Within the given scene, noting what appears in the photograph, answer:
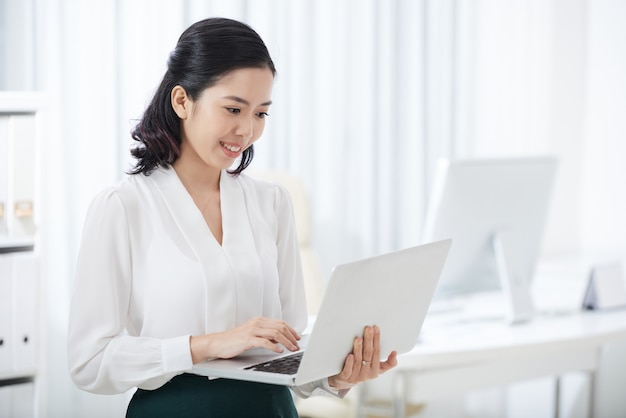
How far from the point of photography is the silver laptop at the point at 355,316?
132cm

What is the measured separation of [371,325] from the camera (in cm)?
145

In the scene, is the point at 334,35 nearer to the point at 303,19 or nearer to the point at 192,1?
the point at 303,19

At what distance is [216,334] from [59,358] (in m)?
1.65

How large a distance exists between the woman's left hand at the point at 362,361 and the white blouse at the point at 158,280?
8cm

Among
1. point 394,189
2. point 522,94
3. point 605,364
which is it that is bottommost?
point 605,364

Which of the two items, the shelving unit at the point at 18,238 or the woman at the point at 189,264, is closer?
the woman at the point at 189,264

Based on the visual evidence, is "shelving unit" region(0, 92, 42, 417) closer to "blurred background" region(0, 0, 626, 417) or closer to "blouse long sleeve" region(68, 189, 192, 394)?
"blurred background" region(0, 0, 626, 417)

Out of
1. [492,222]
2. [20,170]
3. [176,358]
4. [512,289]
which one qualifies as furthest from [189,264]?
[512,289]

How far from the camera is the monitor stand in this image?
2732 mm

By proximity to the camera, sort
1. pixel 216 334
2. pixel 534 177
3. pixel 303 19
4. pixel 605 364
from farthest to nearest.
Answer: pixel 605 364
pixel 303 19
pixel 534 177
pixel 216 334

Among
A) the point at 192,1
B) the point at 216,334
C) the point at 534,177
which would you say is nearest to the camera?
the point at 216,334

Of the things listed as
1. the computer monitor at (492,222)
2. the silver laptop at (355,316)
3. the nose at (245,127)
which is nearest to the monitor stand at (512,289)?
the computer monitor at (492,222)

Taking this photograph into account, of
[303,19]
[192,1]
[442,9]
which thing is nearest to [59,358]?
[192,1]

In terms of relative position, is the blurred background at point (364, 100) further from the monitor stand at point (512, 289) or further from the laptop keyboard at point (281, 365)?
the laptop keyboard at point (281, 365)
